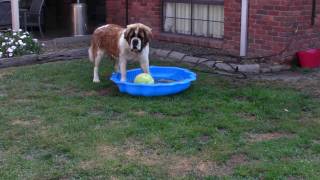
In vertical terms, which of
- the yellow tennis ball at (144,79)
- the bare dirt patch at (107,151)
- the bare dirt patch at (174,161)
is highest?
the yellow tennis ball at (144,79)

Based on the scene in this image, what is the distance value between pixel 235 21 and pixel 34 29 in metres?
5.47

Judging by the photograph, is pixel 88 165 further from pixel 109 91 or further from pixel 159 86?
pixel 109 91

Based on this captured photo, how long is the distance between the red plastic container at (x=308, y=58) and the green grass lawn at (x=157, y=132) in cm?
140

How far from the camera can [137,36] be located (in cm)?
701

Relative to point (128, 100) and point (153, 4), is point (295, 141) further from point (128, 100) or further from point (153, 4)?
point (153, 4)

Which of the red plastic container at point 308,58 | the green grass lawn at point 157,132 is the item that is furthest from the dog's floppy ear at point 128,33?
the red plastic container at point 308,58

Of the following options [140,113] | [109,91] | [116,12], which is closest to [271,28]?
[109,91]

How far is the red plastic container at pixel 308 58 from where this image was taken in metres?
9.07

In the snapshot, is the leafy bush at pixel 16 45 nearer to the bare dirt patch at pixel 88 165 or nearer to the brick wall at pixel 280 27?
the brick wall at pixel 280 27

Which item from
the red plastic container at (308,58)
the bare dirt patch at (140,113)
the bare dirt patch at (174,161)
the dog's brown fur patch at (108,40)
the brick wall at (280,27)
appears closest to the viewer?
the bare dirt patch at (174,161)

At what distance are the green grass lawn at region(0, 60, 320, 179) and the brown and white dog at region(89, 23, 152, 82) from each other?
411 mm

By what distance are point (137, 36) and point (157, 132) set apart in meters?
1.64

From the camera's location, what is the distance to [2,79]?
827 cm

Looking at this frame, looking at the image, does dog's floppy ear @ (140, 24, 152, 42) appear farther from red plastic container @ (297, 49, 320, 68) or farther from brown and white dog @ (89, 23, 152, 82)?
red plastic container @ (297, 49, 320, 68)
